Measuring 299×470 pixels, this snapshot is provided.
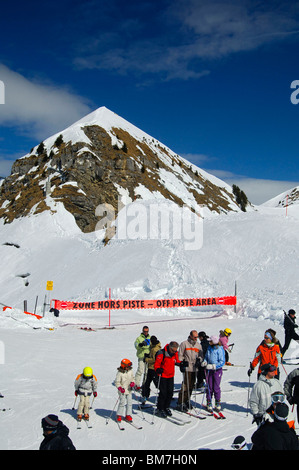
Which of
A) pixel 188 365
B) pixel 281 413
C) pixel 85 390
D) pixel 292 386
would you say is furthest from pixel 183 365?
pixel 281 413

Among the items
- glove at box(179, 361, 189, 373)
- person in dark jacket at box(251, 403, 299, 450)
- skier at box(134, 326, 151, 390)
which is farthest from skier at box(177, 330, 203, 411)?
person in dark jacket at box(251, 403, 299, 450)

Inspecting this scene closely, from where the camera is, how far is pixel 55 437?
4816mm

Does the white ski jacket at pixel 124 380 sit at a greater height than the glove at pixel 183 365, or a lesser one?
lesser

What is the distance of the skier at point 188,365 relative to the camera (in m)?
8.99

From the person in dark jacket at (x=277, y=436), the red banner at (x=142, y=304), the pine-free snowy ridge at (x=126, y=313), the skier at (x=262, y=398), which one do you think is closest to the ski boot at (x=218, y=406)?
the pine-free snowy ridge at (x=126, y=313)

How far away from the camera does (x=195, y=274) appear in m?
27.0

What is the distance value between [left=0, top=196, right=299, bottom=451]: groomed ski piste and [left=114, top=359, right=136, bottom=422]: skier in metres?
0.34

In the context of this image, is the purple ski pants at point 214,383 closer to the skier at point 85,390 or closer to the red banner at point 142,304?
the skier at point 85,390

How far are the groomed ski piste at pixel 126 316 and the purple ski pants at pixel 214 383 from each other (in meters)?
0.56

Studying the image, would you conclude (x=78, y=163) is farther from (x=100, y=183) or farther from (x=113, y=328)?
(x=113, y=328)

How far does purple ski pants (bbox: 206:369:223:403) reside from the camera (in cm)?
907

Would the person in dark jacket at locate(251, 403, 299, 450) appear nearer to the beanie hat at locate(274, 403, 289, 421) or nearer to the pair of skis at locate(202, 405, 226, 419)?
the beanie hat at locate(274, 403, 289, 421)

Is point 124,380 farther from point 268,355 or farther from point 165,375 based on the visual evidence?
point 268,355
